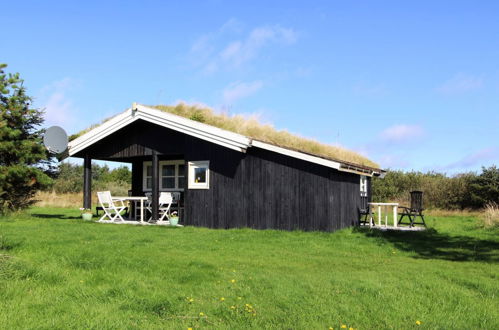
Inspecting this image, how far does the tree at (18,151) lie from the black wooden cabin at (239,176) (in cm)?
140

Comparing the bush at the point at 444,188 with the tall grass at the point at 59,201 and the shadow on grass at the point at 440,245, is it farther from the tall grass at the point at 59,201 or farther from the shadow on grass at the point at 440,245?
the tall grass at the point at 59,201

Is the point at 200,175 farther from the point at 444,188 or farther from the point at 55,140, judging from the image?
the point at 444,188

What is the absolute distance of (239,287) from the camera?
496 centimetres

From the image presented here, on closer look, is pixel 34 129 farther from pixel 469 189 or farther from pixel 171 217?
pixel 469 189

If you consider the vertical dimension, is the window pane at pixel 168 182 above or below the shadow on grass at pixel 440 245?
above

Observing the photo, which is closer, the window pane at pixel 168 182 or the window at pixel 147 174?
the window pane at pixel 168 182

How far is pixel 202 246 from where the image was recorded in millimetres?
8547

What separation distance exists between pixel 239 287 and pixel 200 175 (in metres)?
9.07

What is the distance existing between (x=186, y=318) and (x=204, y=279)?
1.49 metres

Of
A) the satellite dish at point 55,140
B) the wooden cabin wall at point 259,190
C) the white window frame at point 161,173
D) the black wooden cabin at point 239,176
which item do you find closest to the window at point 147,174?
the white window frame at point 161,173

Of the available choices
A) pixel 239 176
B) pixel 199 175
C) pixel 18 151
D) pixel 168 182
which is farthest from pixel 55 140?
pixel 239 176

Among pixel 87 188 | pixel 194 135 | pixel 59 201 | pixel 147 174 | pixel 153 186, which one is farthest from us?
pixel 59 201

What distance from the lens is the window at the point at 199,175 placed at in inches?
533

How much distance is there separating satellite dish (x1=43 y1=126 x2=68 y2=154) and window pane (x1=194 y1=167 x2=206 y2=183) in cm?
525
